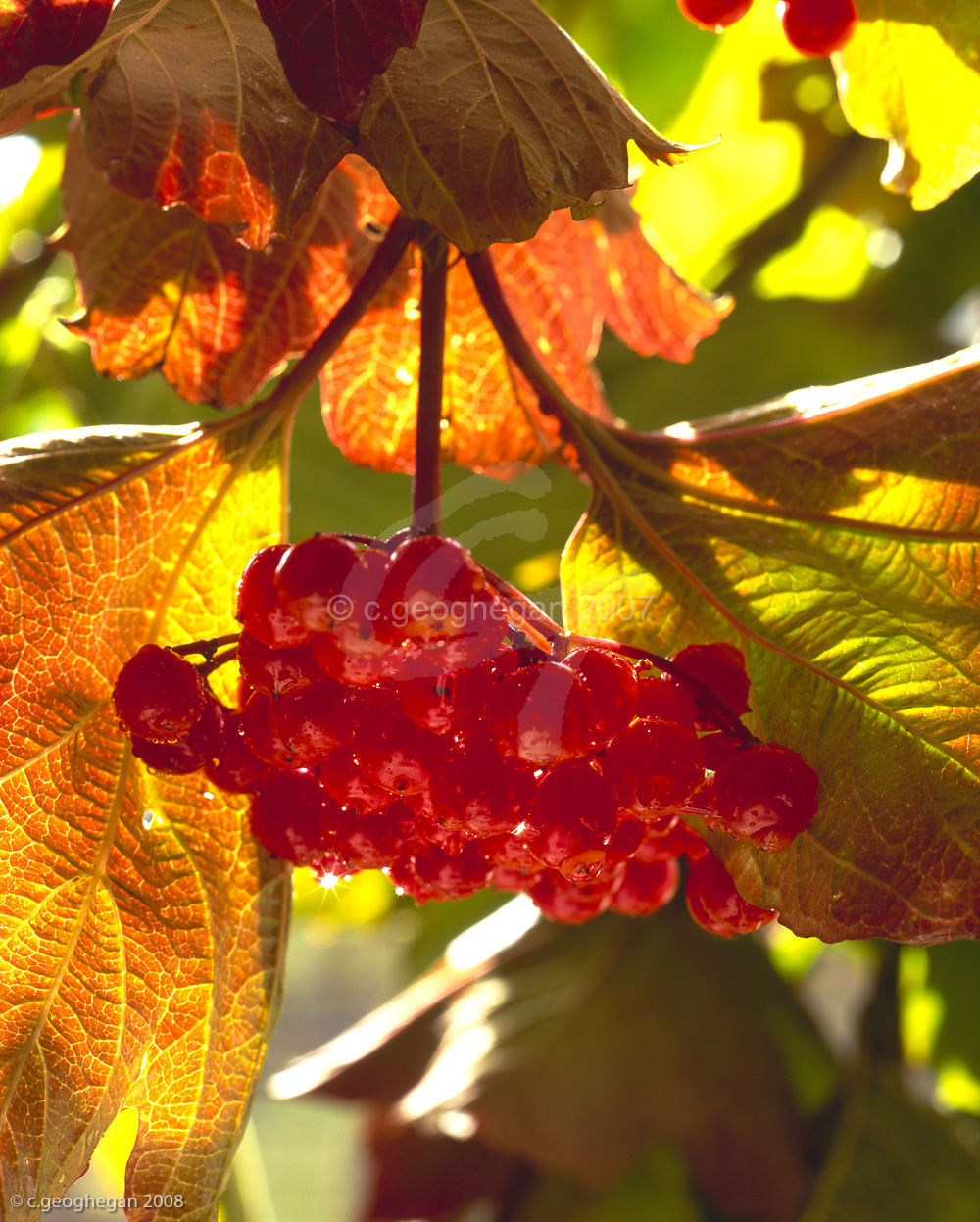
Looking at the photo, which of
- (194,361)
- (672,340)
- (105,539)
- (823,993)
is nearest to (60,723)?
(105,539)

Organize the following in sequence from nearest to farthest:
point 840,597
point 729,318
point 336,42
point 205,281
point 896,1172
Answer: point 336,42 → point 840,597 → point 205,281 → point 896,1172 → point 729,318

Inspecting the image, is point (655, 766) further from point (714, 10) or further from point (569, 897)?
point (714, 10)

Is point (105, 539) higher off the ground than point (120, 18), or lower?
lower

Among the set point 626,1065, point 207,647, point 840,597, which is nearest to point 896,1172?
point 626,1065

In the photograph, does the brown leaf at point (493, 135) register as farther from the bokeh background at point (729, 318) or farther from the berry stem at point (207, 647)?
the bokeh background at point (729, 318)

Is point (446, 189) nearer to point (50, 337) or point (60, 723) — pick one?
point (60, 723)
